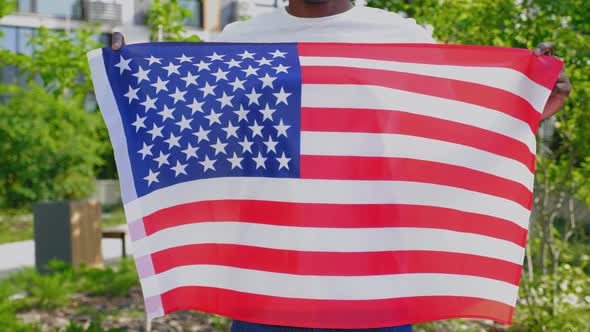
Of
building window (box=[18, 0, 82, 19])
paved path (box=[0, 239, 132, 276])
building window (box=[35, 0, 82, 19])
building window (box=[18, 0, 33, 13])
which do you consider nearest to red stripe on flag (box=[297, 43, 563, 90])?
paved path (box=[0, 239, 132, 276])

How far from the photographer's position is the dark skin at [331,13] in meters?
2.50

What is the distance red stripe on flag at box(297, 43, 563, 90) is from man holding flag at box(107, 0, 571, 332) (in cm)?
2

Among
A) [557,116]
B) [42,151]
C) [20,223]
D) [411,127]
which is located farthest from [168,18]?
[42,151]

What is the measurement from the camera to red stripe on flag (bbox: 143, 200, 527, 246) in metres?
2.46

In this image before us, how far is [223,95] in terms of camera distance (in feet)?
8.55

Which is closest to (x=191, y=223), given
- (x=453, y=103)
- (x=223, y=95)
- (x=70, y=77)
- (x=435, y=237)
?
(x=223, y=95)

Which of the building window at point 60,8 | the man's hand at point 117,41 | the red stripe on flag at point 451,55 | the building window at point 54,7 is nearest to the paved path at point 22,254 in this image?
the man's hand at point 117,41

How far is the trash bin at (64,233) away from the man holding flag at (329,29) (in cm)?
690

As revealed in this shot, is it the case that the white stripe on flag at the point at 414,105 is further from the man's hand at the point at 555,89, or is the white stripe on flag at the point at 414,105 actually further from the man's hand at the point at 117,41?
the man's hand at the point at 117,41

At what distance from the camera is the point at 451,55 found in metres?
2.75

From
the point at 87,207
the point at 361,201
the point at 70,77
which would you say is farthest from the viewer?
the point at 87,207

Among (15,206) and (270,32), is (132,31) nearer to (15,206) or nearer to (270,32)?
(15,206)

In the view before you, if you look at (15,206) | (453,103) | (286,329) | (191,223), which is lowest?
(15,206)

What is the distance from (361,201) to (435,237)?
0.95 feet
